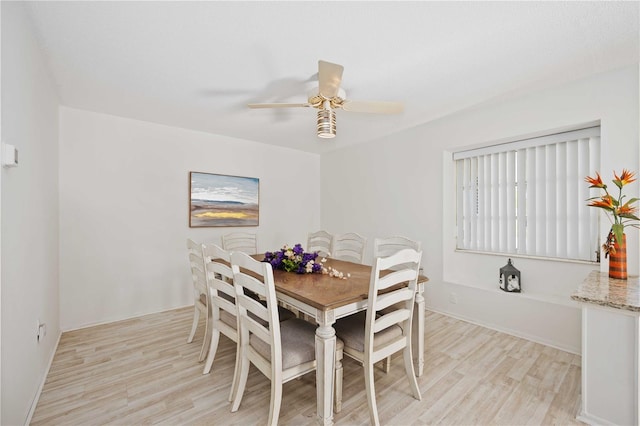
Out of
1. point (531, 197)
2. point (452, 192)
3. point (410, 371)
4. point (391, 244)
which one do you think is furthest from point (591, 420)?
point (452, 192)

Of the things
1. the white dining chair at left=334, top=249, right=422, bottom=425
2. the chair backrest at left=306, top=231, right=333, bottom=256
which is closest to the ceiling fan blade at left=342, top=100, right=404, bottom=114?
the white dining chair at left=334, top=249, right=422, bottom=425

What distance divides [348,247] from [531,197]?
197 cm

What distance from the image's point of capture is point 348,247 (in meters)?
3.10

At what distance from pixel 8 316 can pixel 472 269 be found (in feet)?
12.8

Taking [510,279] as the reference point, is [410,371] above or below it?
below

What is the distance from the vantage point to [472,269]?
10.8ft

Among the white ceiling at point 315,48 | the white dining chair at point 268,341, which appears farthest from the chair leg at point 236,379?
the white ceiling at point 315,48

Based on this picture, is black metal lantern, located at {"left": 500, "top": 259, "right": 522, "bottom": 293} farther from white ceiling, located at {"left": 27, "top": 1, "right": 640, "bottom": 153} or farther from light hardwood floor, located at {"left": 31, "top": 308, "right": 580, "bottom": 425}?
white ceiling, located at {"left": 27, "top": 1, "right": 640, "bottom": 153}

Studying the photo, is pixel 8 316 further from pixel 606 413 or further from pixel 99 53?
pixel 606 413

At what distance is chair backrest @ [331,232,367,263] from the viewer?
9.87 ft

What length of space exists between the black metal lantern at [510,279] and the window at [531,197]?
0.74ft

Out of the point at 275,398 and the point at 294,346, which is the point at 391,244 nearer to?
the point at 294,346

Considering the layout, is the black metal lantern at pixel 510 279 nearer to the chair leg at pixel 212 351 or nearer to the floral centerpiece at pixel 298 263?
the floral centerpiece at pixel 298 263

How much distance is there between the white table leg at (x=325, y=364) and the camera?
1.45 meters
